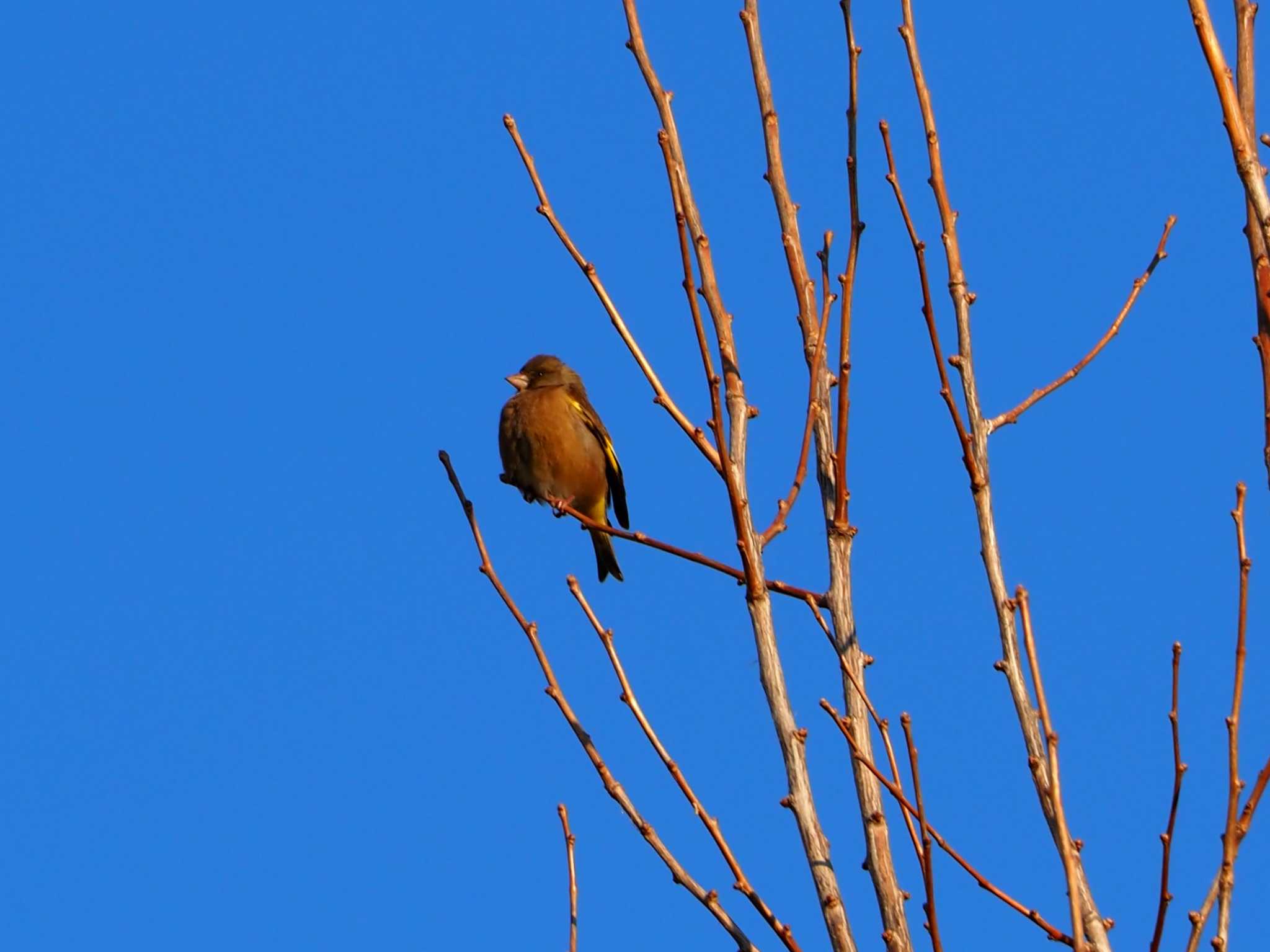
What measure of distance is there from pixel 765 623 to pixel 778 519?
55 cm

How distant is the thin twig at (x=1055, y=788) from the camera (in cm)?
294

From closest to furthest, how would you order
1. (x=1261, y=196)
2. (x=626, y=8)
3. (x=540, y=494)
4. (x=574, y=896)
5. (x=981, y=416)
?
(x=1261, y=196)
(x=574, y=896)
(x=981, y=416)
(x=626, y=8)
(x=540, y=494)

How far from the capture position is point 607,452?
30.2 ft

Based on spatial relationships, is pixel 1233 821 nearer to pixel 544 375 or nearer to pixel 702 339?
pixel 702 339

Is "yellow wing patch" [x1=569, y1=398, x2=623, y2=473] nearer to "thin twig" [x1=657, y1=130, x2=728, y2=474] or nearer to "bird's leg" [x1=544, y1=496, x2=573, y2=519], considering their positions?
"bird's leg" [x1=544, y1=496, x2=573, y2=519]

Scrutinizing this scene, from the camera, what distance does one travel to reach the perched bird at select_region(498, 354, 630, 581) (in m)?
8.83

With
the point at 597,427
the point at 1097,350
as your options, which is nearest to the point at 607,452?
the point at 597,427

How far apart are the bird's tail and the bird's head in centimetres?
87

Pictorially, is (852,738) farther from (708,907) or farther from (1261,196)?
(1261,196)

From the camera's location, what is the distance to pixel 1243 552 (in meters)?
3.30

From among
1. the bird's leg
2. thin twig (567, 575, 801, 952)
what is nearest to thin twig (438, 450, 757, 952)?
thin twig (567, 575, 801, 952)

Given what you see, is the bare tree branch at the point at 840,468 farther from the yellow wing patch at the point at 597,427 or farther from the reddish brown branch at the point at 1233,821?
the yellow wing patch at the point at 597,427

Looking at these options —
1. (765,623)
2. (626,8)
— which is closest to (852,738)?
(765,623)

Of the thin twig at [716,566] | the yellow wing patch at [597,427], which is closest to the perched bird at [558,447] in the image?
the yellow wing patch at [597,427]
